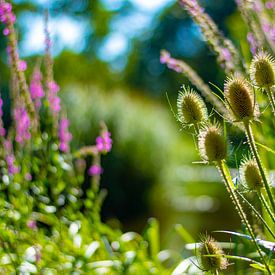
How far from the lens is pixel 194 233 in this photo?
20.1 ft

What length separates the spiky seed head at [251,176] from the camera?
102cm

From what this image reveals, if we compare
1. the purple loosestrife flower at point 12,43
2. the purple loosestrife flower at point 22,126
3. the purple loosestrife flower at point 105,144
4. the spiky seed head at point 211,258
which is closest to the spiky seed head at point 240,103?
the spiky seed head at point 211,258

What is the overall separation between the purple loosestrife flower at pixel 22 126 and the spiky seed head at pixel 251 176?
1142 mm

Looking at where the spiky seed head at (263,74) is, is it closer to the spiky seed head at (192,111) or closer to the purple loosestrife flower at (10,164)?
the spiky seed head at (192,111)

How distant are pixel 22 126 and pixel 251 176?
4.05 ft

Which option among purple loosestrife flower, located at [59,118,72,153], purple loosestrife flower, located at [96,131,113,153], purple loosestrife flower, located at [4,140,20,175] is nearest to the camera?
purple loosestrife flower, located at [4,140,20,175]

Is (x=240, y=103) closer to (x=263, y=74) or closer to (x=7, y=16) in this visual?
(x=263, y=74)

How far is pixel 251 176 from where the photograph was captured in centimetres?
102

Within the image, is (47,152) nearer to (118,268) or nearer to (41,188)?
(41,188)

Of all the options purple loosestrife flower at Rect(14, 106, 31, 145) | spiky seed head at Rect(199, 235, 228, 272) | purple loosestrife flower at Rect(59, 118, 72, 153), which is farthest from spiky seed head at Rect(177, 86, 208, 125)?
purple loosestrife flower at Rect(59, 118, 72, 153)

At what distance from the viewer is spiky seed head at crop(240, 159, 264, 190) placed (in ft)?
3.33

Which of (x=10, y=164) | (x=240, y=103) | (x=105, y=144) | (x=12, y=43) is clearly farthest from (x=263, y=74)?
(x=105, y=144)

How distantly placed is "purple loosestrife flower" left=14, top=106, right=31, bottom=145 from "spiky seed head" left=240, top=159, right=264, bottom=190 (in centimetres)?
114

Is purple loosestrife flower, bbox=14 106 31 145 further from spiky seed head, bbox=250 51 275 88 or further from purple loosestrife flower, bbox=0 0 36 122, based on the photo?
spiky seed head, bbox=250 51 275 88
